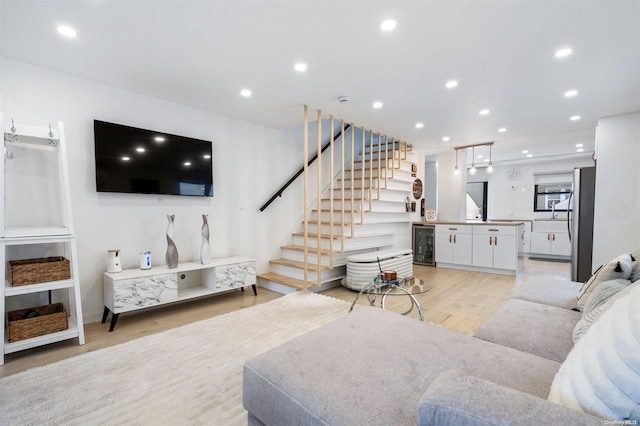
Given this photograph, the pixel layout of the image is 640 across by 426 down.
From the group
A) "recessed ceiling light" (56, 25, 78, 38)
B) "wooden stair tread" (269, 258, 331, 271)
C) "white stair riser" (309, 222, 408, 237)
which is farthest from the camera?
"white stair riser" (309, 222, 408, 237)

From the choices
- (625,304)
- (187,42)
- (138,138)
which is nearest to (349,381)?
(625,304)

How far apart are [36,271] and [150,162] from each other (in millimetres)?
1380

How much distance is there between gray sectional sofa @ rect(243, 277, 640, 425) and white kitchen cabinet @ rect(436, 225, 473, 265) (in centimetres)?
376

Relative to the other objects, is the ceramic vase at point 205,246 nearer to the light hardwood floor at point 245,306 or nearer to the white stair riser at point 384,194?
the light hardwood floor at point 245,306

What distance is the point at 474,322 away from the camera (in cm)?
282

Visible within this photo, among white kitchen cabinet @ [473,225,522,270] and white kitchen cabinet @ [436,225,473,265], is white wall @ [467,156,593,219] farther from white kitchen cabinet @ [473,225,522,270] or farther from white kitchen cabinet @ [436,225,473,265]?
white kitchen cabinet @ [436,225,473,265]

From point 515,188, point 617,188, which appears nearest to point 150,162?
point 617,188

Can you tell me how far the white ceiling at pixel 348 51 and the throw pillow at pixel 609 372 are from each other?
6.10 feet

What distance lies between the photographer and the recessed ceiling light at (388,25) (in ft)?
6.26

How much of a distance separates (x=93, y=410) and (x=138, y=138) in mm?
2452

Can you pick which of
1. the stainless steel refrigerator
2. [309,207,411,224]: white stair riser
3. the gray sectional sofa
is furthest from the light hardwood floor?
the gray sectional sofa

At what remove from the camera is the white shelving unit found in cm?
214

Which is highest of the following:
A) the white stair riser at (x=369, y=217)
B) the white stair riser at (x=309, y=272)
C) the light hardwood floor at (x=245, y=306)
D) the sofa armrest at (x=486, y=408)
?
the white stair riser at (x=369, y=217)

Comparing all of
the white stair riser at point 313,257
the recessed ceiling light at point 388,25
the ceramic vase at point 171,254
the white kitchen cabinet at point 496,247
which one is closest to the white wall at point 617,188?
the white kitchen cabinet at point 496,247
